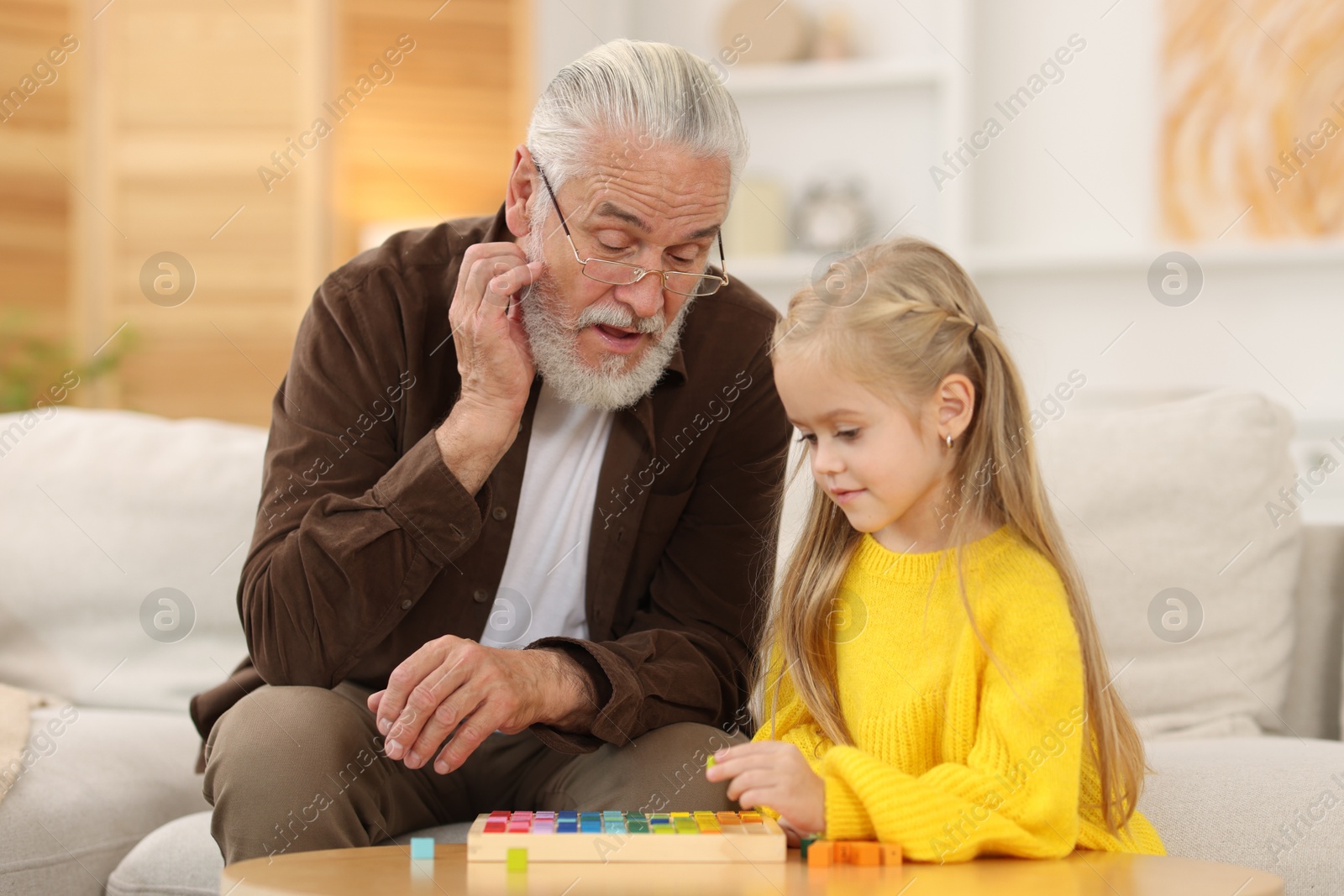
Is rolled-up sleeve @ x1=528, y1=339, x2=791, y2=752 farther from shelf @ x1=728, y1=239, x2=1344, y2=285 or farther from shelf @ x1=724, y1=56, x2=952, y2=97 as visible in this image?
shelf @ x1=724, y1=56, x2=952, y2=97

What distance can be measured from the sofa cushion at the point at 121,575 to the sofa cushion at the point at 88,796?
132 mm

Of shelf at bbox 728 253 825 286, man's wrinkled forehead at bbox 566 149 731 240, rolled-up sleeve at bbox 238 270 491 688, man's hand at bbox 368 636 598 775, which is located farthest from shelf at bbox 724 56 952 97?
man's hand at bbox 368 636 598 775

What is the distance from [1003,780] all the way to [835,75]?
11.0 ft

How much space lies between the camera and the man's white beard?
5.37 feet

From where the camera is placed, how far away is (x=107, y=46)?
4.27 metres

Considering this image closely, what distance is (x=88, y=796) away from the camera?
1746 millimetres

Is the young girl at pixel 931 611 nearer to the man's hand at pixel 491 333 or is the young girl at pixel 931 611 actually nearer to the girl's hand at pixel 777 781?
the girl's hand at pixel 777 781

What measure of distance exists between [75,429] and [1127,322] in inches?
121

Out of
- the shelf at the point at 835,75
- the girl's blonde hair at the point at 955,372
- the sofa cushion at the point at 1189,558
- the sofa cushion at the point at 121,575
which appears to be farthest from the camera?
the shelf at the point at 835,75

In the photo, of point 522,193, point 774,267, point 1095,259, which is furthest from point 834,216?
point 522,193

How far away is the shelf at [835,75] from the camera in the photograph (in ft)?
13.3

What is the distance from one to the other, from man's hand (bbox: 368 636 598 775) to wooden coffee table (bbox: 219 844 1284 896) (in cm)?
21

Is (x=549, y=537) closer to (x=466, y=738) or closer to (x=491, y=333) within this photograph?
(x=491, y=333)

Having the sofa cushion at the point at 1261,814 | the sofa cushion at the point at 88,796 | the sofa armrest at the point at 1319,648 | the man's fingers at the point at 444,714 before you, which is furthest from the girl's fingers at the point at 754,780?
the sofa armrest at the point at 1319,648
